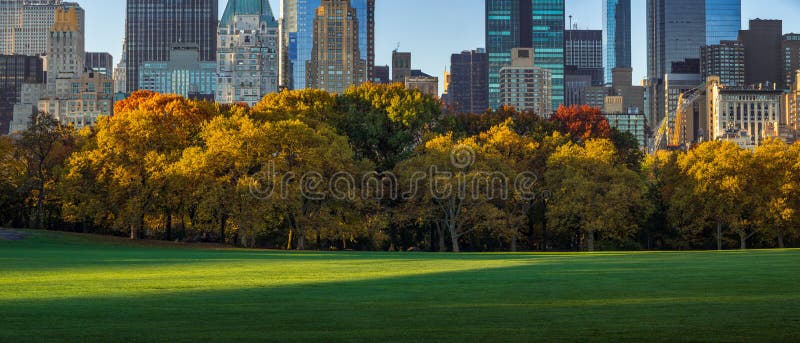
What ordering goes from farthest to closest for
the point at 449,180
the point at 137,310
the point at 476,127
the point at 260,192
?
the point at 476,127, the point at 449,180, the point at 260,192, the point at 137,310

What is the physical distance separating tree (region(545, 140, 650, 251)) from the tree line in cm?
21

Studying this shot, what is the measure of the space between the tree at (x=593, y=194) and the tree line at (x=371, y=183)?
0.21m

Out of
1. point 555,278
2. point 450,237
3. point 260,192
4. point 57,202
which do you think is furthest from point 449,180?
point 555,278

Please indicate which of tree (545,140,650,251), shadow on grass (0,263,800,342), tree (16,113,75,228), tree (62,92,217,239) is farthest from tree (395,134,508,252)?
shadow on grass (0,263,800,342)

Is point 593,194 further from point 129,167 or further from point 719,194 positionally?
point 129,167

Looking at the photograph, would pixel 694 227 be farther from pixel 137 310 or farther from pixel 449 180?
pixel 137 310

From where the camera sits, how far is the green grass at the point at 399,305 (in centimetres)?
1830

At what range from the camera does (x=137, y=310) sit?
22375 mm

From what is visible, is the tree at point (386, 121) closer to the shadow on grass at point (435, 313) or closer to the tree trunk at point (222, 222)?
the tree trunk at point (222, 222)

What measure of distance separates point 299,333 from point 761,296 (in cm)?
1328

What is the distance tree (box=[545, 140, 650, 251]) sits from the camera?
89500 millimetres

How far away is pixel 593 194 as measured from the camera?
90.5 m

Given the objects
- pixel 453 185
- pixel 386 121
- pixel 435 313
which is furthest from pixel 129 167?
pixel 435 313

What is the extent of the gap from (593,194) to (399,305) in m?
69.3
